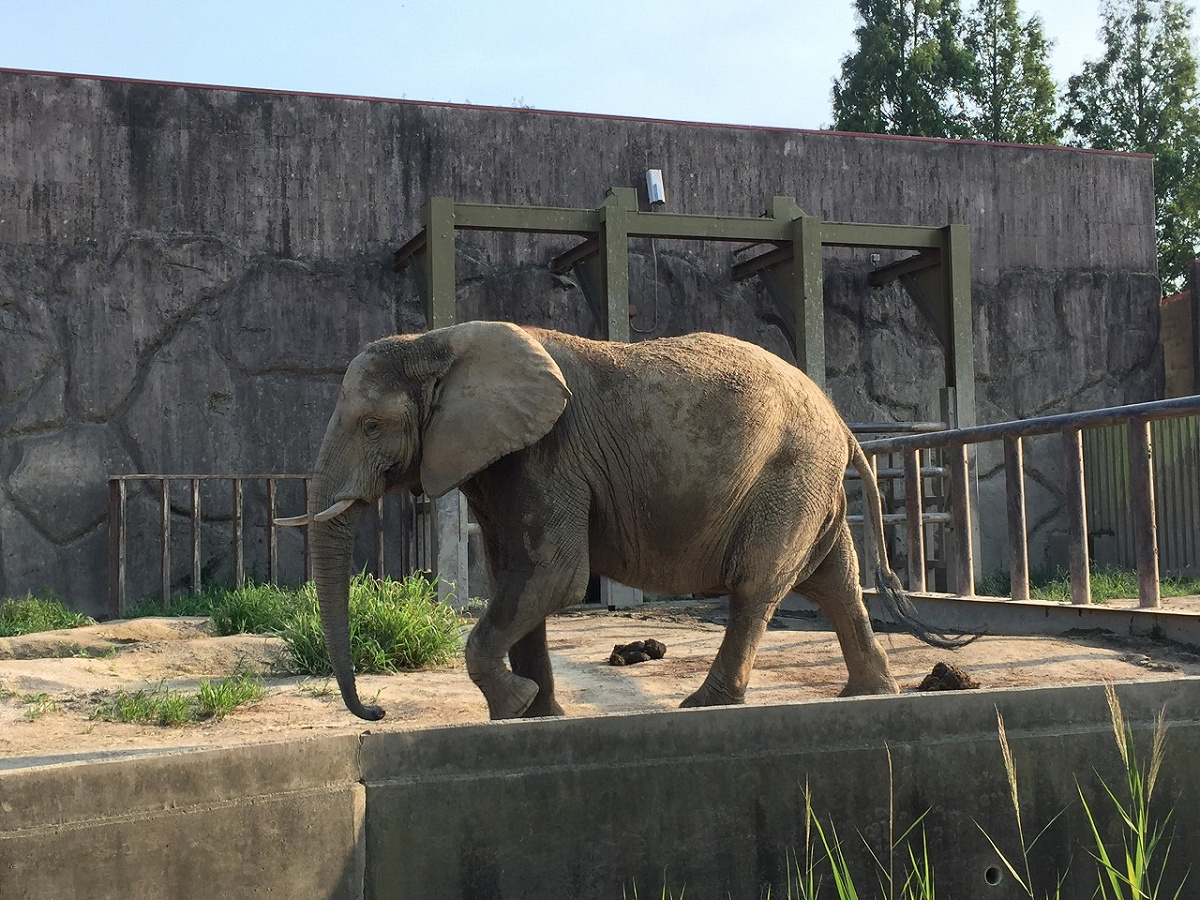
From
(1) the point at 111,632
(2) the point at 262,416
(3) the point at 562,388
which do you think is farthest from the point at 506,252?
(3) the point at 562,388

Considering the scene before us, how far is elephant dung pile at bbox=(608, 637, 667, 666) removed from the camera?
7.19 metres

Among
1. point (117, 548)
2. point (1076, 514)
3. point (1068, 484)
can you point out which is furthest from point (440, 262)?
Answer: point (1076, 514)

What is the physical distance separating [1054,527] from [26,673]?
11230 mm

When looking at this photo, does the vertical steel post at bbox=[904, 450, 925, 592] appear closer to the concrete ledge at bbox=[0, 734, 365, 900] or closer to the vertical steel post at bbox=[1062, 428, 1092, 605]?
the vertical steel post at bbox=[1062, 428, 1092, 605]

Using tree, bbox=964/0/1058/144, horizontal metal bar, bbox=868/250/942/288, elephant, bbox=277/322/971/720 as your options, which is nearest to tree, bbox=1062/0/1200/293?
tree, bbox=964/0/1058/144

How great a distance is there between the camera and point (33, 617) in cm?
998

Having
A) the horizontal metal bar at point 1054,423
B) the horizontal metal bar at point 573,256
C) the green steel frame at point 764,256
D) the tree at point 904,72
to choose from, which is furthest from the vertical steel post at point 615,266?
the tree at point 904,72

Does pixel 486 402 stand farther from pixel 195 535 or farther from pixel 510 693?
pixel 195 535

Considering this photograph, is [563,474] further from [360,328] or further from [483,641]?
[360,328]

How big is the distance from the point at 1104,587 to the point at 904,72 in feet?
56.0

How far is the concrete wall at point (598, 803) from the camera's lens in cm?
287

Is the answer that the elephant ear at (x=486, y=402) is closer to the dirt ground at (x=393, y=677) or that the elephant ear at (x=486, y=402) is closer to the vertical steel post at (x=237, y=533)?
the dirt ground at (x=393, y=677)

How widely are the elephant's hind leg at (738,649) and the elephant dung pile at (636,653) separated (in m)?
2.15

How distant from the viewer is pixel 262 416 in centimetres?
1205
